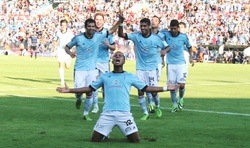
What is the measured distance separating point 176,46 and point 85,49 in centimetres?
328

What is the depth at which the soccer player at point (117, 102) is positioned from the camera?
37.9 feet

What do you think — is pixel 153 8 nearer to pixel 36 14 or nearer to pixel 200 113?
pixel 36 14

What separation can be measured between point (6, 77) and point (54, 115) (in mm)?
15365

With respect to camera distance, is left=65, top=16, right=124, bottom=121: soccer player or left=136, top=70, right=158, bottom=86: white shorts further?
left=136, top=70, right=158, bottom=86: white shorts

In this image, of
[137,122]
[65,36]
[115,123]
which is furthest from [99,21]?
[65,36]

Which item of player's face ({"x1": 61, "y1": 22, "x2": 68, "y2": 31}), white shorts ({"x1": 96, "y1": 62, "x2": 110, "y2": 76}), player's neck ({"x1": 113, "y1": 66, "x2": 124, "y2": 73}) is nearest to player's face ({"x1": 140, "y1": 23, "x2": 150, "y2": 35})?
white shorts ({"x1": 96, "y1": 62, "x2": 110, "y2": 76})

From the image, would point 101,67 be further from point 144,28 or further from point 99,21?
point 144,28

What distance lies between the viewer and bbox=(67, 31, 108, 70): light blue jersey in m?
15.9

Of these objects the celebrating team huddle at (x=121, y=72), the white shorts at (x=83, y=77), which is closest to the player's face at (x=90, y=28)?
the celebrating team huddle at (x=121, y=72)

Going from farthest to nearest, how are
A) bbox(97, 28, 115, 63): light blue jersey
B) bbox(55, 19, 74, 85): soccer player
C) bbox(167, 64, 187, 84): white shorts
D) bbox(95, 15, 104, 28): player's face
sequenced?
bbox(55, 19, 74, 85): soccer player < bbox(167, 64, 187, 84): white shorts < bbox(97, 28, 115, 63): light blue jersey < bbox(95, 15, 104, 28): player's face

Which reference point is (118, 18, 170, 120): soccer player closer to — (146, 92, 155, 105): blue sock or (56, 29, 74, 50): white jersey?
(146, 92, 155, 105): blue sock

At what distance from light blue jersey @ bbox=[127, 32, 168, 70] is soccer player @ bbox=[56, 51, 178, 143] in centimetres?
455

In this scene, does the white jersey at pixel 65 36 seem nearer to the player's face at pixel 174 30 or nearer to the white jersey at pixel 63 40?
the white jersey at pixel 63 40

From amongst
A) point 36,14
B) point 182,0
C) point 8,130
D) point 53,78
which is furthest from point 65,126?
point 36,14
